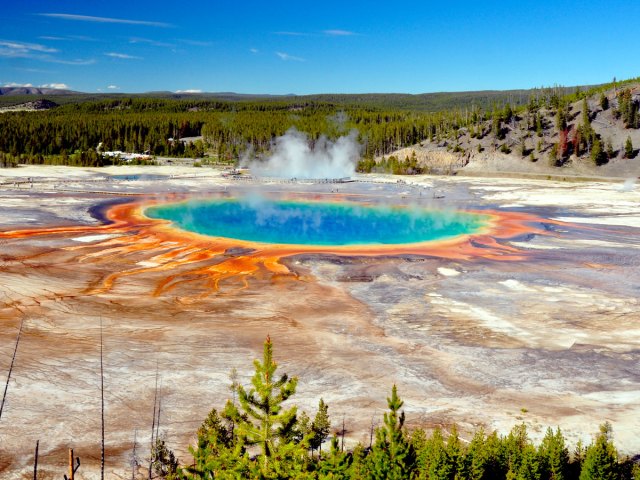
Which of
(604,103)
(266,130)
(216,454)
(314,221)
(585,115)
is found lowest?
(216,454)

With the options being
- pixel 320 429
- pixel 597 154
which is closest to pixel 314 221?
pixel 320 429

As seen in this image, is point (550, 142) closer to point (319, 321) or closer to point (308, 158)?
point (308, 158)

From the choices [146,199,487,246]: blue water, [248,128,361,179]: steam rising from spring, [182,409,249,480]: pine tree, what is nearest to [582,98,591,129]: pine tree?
[248,128,361,179]: steam rising from spring

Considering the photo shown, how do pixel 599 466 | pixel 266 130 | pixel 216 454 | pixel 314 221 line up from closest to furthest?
pixel 599 466 < pixel 216 454 < pixel 314 221 < pixel 266 130

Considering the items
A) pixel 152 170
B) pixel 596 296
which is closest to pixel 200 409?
pixel 596 296

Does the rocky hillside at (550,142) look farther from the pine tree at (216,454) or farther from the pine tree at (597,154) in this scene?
the pine tree at (216,454)

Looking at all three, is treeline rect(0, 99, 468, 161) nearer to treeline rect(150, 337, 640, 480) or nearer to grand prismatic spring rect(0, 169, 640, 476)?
grand prismatic spring rect(0, 169, 640, 476)
